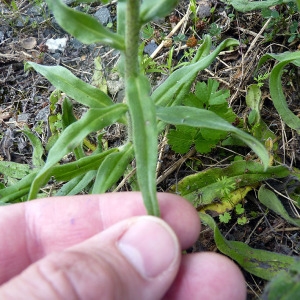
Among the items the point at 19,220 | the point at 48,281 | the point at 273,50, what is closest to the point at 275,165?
the point at 273,50

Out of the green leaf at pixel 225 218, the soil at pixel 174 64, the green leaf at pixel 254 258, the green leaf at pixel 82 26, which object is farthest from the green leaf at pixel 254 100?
the green leaf at pixel 82 26

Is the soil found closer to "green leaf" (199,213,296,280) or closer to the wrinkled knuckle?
"green leaf" (199,213,296,280)

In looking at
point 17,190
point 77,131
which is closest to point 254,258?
point 77,131

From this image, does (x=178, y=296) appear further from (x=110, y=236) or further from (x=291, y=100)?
(x=291, y=100)

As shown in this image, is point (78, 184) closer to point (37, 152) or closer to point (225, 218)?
point (37, 152)

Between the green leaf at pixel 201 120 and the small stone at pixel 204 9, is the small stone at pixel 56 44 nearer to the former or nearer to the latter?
the small stone at pixel 204 9
